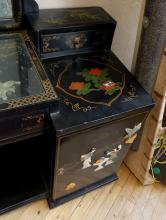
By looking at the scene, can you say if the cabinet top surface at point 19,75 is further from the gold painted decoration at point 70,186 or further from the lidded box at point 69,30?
the gold painted decoration at point 70,186

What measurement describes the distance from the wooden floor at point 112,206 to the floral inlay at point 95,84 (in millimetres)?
665

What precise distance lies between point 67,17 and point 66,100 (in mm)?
395

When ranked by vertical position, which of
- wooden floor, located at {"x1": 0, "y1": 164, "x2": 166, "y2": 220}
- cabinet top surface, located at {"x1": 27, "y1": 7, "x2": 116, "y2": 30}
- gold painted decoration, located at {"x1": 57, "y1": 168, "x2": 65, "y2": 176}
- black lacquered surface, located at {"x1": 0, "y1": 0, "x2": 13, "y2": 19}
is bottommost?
wooden floor, located at {"x1": 0, "y1": 164, "x2": 166, "y2": 220}

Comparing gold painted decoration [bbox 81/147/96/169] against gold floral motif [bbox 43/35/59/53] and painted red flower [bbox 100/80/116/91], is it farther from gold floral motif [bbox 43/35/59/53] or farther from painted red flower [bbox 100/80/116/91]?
gold floral motif [bbox 43/35/59/53]

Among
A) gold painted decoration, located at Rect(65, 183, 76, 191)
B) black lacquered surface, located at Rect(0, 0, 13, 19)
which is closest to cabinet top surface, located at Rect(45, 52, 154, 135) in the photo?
black lacquered surface, located at Rect(0, 0, 13, 19)

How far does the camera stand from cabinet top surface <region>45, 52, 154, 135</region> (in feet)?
2.79

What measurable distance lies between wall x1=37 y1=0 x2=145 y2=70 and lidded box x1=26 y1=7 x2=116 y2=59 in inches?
1.5

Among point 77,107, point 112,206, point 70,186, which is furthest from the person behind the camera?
point 112,206

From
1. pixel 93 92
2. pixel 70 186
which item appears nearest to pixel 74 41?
pixel 93 92

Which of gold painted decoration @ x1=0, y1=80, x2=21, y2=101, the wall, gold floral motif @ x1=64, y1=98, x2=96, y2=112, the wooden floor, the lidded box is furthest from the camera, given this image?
the wooden floor

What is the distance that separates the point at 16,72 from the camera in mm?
853

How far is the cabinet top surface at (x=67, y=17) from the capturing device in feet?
3.31

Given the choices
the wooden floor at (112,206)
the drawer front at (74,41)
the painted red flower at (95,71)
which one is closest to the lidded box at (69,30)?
the drawer front at (74,41)

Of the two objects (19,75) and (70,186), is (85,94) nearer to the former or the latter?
(19,75)
